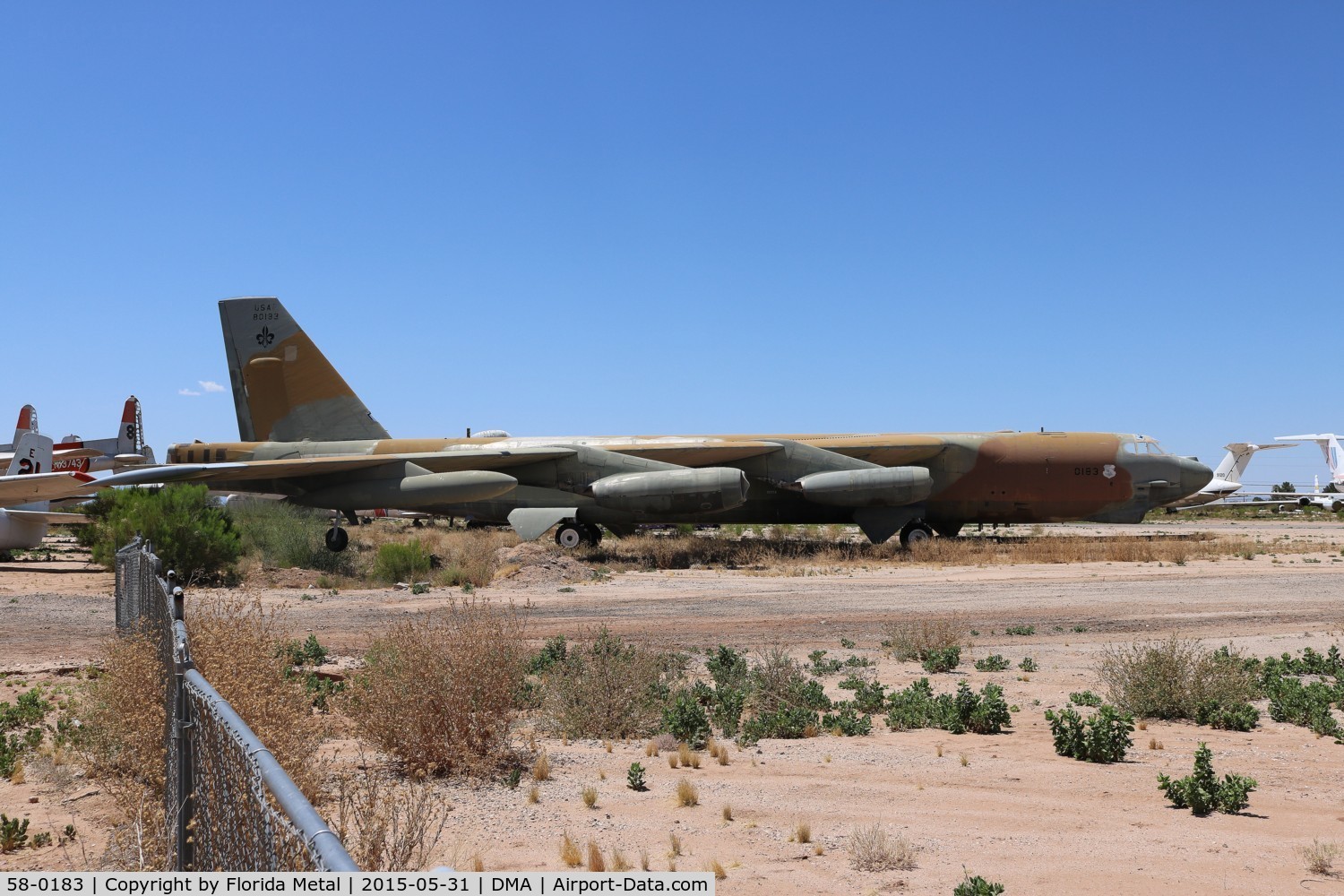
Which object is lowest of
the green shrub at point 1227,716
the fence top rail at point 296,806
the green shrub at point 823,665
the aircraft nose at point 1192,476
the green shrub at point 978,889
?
the green shrub at point 1227,716

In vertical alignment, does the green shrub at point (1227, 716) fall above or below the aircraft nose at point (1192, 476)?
below

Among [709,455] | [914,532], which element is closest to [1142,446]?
[914,532]

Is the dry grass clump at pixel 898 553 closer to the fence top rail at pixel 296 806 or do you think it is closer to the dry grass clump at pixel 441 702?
the dry grass clump at pixel 441 702

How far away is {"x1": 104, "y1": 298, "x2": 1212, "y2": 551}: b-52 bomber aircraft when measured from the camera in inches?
1059

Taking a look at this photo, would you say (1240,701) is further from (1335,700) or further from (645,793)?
(645,793)

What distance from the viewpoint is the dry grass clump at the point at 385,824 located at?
448 centimetres

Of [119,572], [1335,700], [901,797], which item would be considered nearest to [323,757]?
[901,797]

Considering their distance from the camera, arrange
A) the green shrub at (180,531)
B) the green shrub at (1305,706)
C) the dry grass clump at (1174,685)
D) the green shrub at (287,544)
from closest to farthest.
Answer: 1. the green shrub at (1305,706)
2. the dry grass clump at (1174,685)
3. the green shrub at (180,531)
4. the green shrub at (287,544)

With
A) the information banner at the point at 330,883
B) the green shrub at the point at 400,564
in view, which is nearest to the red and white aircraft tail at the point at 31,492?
the green shrub at the point at 400,564

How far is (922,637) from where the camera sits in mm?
13758

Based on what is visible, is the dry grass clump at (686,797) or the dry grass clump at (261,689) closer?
the dry grass clump at (261,689)

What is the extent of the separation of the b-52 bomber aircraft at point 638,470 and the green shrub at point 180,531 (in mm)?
2403

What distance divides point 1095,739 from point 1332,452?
79.7 m

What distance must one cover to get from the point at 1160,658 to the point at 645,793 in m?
5.67
